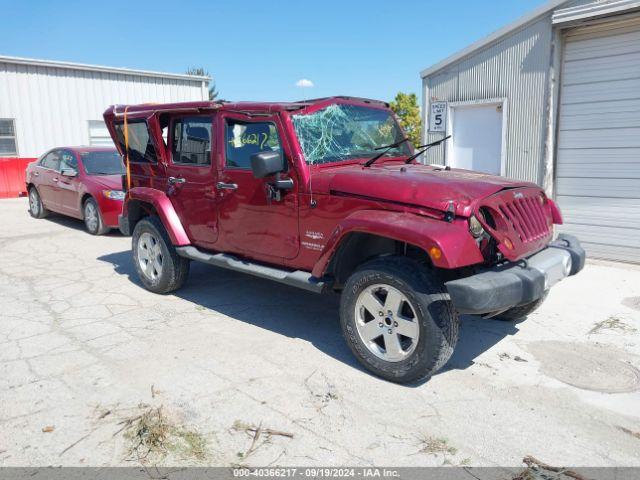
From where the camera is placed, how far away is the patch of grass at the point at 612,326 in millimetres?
4910

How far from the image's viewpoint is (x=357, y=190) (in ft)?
12.8

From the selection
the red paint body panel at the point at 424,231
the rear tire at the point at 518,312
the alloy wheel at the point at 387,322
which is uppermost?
the red paint body panel at the point at 424,231

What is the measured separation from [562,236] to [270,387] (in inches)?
110

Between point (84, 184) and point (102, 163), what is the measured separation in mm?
722

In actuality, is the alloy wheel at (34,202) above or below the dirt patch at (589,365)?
above

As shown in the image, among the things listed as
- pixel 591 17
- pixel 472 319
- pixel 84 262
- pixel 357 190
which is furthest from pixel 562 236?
pixel 84 262

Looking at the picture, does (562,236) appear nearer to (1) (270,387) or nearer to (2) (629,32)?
(1) (270,387)

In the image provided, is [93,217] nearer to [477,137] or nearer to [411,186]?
[477,137]

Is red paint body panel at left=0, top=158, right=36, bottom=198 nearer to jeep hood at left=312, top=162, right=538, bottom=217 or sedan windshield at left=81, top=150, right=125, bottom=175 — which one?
sedan windshield at left=81, top=150, right=125, bottom=175

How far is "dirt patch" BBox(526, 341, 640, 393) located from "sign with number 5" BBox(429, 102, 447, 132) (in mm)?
5453

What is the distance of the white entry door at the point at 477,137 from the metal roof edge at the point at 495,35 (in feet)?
2.56

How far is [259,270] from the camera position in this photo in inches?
184

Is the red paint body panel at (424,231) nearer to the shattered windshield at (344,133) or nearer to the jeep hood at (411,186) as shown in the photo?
the jeep hood at (411,186)

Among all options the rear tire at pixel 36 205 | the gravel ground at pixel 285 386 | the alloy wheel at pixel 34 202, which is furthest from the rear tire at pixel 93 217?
the gravel ground at pixel 285 386
